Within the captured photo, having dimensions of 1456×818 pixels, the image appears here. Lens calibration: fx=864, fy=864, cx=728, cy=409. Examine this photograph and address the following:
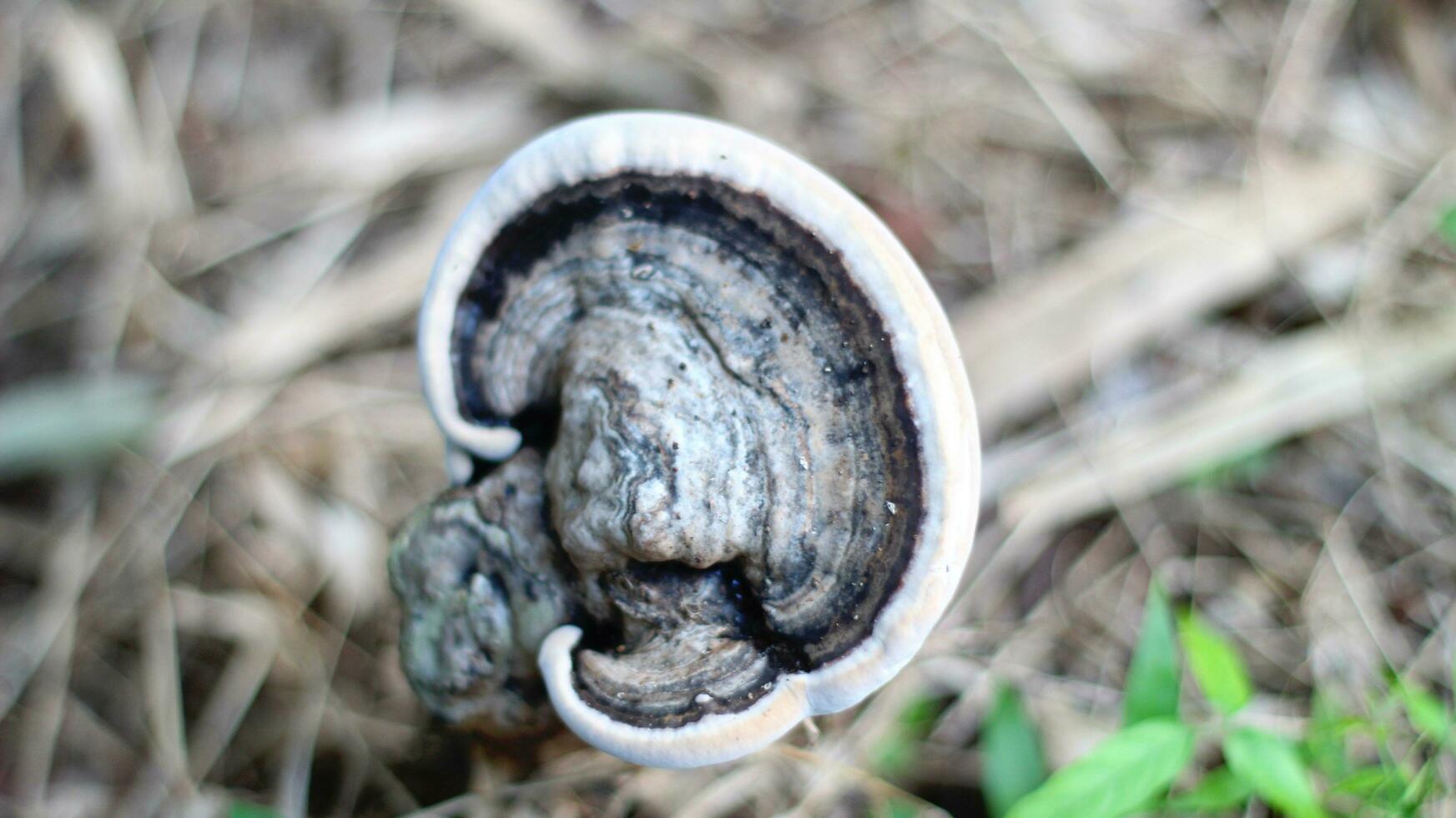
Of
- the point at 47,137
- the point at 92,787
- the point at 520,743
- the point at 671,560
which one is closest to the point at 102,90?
the point at 47,137

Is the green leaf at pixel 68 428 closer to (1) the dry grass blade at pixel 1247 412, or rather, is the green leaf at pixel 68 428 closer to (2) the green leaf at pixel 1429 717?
(1) the dry grass blade at pixel 1247 412

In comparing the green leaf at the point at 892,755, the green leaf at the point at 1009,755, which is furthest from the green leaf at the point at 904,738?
the green leaf at the point at 1009,755

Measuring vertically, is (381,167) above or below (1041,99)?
below

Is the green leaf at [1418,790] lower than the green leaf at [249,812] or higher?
higher

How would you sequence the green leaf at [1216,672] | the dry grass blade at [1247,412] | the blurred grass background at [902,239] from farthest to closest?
the dry grass blade at [1247,412] → the blurred grass background at [902,239] → the green leaf at [1216,672]

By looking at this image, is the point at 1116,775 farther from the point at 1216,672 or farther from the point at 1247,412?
the point at 1247,412

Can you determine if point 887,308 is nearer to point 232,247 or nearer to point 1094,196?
point 1094,196
